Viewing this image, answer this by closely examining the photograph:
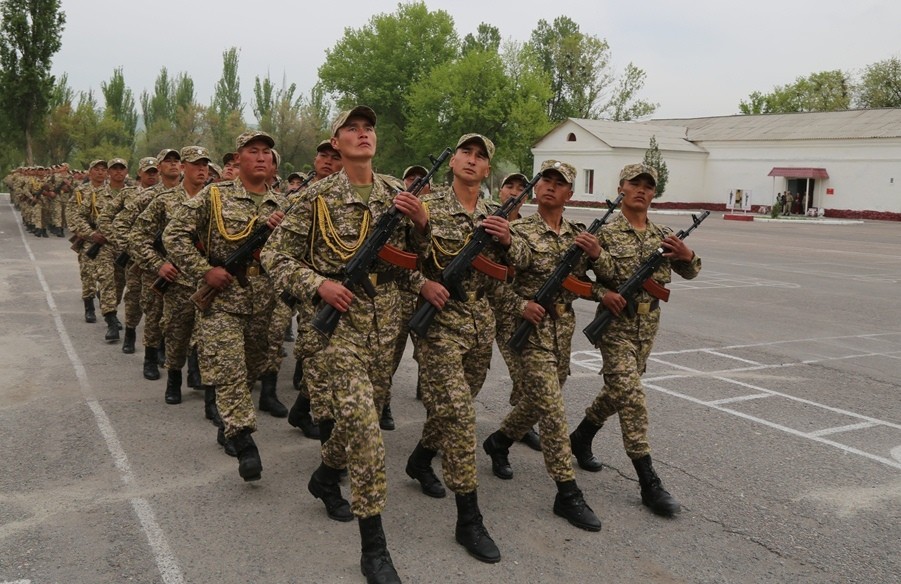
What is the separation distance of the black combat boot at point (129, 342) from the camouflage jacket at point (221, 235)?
149 inches

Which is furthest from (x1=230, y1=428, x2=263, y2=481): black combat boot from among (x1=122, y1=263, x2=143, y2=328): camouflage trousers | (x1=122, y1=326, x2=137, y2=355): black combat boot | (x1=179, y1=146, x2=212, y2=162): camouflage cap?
(x1=122, y1=263, x2=143, y2=328): camouflage trousers

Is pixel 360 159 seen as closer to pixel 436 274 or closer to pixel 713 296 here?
pixel 436 274

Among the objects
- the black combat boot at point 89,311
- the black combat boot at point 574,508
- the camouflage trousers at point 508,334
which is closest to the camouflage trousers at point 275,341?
the camouflage trousers at point 508,334

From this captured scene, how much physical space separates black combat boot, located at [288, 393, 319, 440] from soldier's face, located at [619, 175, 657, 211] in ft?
9.19

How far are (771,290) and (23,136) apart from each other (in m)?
36.0

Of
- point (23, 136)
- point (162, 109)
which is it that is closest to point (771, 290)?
point (23, 136)

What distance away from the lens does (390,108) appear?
64875 millimetres

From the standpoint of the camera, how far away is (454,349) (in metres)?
4.36

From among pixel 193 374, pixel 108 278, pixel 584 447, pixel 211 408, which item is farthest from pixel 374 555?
pixel 108 278

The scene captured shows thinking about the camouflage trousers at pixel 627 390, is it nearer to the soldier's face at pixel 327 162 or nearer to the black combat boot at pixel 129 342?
the soldier's face at pixel 327 162

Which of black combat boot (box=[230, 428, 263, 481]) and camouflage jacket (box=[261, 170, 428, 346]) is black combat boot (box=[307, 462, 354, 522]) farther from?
camouflage jacket (box=[261, 170, 428, 346])

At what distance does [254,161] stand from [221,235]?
591 mm

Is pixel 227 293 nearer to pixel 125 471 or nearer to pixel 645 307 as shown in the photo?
pixel 125 471

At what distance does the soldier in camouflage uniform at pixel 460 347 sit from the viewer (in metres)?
4.16
